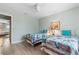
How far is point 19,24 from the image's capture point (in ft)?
4.60

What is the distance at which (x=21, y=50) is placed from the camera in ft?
4.35

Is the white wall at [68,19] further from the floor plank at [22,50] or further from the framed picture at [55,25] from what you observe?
the floor plank at [22,50]

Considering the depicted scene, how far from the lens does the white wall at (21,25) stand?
1350 mm

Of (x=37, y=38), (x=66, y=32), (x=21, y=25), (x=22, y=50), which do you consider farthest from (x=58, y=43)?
(x=21, y=25)

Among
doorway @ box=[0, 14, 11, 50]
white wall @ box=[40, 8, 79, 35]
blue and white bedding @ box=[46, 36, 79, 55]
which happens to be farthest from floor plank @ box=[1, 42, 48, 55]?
white wall @ box=[40, 8, 79, 35]

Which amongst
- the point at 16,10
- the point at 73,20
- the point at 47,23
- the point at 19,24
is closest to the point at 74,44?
the point at 73,20

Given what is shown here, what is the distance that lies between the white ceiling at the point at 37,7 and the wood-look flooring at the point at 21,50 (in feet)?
1.91

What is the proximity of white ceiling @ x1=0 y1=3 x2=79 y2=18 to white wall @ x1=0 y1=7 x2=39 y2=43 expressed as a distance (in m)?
0.09

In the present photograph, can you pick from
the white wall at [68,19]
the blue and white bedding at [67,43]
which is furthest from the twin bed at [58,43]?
the white wall at [68,19]

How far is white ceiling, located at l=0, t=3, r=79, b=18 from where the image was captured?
1.27m

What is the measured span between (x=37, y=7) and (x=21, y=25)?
0.44 m

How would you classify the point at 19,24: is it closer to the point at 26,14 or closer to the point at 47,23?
the point at 26,14

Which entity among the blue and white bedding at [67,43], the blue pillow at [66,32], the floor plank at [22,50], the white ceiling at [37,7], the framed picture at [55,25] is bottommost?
the floor plank at [22,50]
